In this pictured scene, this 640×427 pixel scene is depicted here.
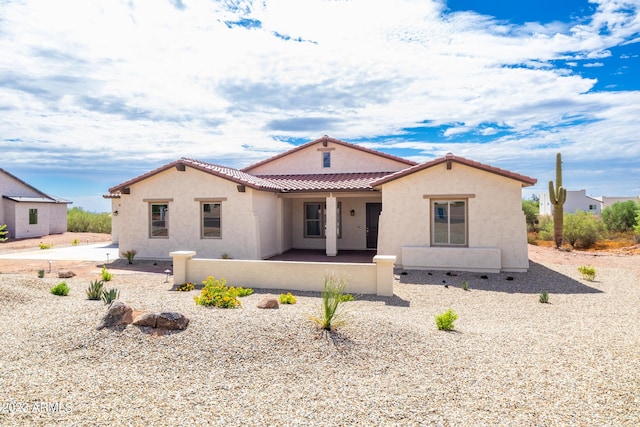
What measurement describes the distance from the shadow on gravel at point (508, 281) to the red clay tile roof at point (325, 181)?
15.8ft

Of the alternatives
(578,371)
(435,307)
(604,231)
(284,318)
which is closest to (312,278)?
(435,307)

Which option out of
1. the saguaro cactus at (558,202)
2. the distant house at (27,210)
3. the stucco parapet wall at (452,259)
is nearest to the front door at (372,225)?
the stucco parapet wall at (452,259)

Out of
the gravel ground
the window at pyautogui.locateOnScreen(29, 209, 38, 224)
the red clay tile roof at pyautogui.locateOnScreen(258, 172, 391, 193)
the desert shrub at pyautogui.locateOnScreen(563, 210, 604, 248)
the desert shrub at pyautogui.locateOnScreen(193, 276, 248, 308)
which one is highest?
the red clay tile roof at pyautogui.locateOnScreen(258, 172, 391, 193)

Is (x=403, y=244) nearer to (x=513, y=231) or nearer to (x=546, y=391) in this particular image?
(x=513, y=231)

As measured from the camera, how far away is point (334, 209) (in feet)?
59.0

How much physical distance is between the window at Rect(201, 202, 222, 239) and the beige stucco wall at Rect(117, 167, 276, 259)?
0.20 meters

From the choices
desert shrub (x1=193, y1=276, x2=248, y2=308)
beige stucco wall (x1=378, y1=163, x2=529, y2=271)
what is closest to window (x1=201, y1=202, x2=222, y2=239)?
beige stucco wall (x1=378, y1=163, x2=529, y2=271)

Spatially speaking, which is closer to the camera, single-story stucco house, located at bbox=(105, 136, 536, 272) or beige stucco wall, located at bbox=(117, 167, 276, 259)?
single-story stucco house, located at bbox=(105, 136, 536, 272)

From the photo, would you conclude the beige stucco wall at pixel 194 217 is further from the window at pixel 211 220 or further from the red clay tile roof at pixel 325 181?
the red clay tile roof at pixel 325 181

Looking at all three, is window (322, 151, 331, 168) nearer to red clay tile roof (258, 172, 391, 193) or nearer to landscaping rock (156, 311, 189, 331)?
red clay tile roof (258, 172, 391, 193)

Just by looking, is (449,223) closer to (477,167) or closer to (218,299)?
(477,167)

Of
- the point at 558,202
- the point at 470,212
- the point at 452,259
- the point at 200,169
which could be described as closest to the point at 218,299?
the point at 452,259

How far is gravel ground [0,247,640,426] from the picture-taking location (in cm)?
467

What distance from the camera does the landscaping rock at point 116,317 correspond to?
6.86 m
